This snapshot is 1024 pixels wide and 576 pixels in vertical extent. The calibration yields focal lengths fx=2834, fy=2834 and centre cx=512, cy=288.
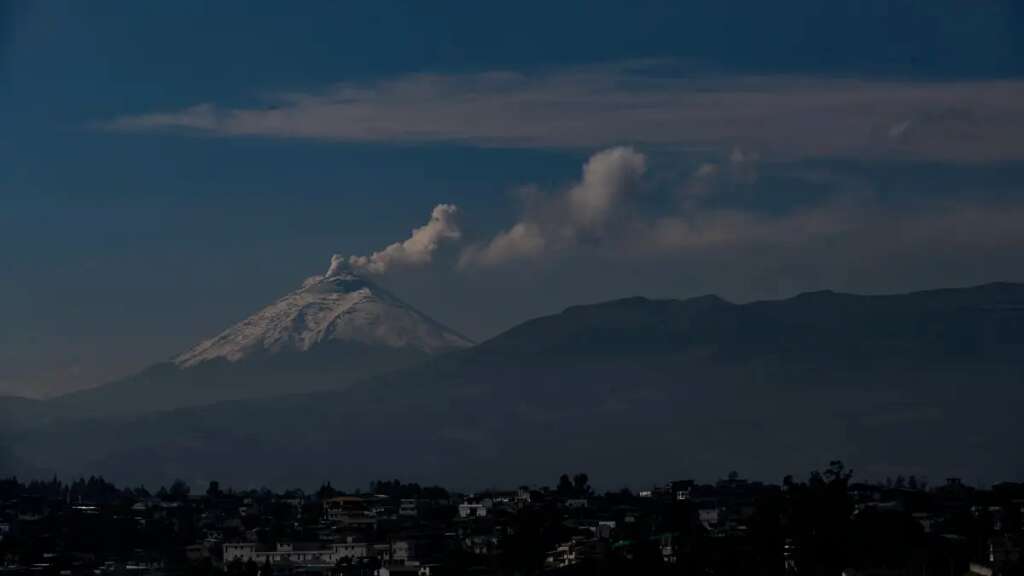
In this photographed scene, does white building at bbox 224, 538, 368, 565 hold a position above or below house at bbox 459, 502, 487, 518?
below

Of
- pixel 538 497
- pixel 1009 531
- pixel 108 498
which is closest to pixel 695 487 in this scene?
pixel 538 497

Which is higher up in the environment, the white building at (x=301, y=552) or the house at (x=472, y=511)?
the house at (x=472, y=511)

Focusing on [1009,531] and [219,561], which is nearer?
[1009,531]

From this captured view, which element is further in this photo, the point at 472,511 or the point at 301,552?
the point at 472,511

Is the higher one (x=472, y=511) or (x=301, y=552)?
(x=472, y=511)

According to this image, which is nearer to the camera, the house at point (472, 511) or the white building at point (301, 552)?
the white building at point (301, 552)

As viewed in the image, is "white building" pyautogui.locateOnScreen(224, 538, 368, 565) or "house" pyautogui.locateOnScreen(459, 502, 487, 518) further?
"house" pyautogui.locateOnScreen(459, 502, 487, 518)

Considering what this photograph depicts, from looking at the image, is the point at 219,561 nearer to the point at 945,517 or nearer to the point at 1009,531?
the point at 945,517

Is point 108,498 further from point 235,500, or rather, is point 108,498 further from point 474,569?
point 474,569

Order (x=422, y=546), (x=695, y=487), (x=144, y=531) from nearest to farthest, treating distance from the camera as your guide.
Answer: (x=422, y=546) → (x=144, y=531) → (x=695, y=487)

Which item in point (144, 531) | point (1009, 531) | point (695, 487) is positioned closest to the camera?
point (1009, 531)
